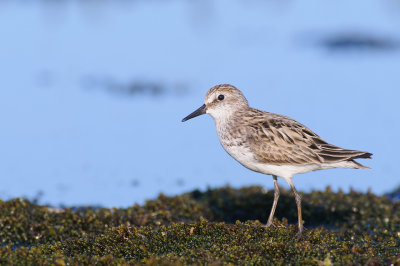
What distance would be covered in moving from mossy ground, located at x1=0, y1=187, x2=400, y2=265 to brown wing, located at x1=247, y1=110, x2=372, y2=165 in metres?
1.36

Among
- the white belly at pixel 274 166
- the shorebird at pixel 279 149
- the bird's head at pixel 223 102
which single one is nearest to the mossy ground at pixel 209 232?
Answer: the white belly at pixel 274 166

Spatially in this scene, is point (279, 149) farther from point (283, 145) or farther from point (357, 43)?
point (357, 43)

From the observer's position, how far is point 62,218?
14.2 m

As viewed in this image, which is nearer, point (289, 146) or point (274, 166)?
point (274, 166)

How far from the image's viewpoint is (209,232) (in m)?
10.7

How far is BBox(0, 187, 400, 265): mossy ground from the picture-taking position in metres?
9.20

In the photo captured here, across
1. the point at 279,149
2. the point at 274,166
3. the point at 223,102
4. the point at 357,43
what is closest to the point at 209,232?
the point at 274,166

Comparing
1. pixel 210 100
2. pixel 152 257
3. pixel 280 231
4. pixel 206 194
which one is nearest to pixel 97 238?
pixel 152 257

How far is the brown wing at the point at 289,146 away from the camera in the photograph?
38.5 feet

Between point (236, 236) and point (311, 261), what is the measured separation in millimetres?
1823

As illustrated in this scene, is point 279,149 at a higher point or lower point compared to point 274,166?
higher

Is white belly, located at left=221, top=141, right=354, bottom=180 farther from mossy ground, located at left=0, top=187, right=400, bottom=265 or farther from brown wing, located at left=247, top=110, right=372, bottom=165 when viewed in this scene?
mossy ground, located at left=0, top=187, right=400, bottom=265

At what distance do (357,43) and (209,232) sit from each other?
28.7 metres

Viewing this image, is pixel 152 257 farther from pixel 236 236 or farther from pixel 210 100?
pixel 210 100
